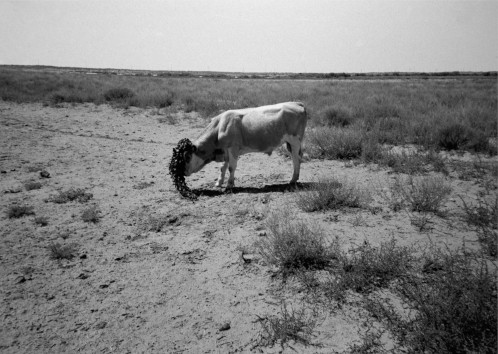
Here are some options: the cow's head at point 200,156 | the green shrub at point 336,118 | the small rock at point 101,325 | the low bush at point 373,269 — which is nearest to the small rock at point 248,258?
the low bush at point 373,269

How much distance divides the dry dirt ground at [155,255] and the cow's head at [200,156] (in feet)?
2.01

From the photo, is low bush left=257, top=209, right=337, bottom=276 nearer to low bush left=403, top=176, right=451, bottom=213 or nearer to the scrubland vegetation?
the scrubland vegetation

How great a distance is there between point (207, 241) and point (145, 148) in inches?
275

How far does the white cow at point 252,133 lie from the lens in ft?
21.4

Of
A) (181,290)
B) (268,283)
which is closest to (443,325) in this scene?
(268,283)

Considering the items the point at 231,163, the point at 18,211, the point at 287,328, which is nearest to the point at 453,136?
the point at 231,163

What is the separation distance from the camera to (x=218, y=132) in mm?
6777

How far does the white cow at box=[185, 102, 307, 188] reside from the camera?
21.4 ft

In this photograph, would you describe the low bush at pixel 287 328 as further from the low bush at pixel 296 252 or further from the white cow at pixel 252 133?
the white cow at pixel 252 133

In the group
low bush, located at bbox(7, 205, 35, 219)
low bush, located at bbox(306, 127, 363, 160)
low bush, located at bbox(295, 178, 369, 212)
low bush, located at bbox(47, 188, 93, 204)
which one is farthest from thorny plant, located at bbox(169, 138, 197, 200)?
low bush, located at bbox(306, 127, 363, 160)

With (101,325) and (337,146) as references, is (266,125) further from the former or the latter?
(101,325)

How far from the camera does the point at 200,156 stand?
6.91 metres

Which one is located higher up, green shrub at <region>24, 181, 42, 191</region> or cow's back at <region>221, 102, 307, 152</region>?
cow's back at <region>221, 102, 307, 152</region>

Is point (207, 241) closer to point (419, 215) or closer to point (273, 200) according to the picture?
point (273, 200)
